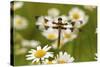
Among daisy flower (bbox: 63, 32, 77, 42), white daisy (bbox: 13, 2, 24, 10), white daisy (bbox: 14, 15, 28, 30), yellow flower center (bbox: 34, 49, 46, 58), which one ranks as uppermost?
white daisy (bbox: 13, 2, 24, 10)

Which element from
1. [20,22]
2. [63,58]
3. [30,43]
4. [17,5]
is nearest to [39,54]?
[30,43]

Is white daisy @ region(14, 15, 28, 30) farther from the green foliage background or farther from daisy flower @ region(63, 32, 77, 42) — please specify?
daisy flower @ region(63, 32, 77, 42)

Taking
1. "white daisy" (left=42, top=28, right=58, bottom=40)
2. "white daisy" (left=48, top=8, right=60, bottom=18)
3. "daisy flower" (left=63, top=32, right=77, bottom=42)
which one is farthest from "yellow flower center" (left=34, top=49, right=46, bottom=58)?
"white daisy" (left=48, top=8, right=60, bottom=18)

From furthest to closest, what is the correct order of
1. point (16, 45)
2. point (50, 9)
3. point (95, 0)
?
1. point (95, 0)
2. point (50, 9)
3. point (16, 45)

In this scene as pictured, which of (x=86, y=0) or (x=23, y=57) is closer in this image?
(x=23, y=57)

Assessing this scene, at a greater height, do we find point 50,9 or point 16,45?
point 50,9
